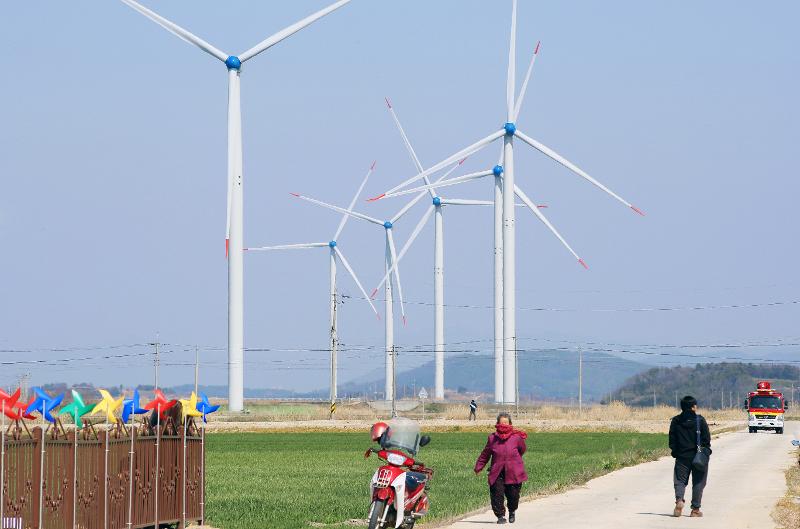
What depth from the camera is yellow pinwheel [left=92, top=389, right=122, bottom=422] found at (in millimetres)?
19656

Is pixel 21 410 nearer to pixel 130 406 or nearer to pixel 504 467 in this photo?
pixel 130 406

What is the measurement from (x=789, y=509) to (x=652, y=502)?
9.09 feet

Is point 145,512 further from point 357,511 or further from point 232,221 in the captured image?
point 232,221

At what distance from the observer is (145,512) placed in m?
20.6

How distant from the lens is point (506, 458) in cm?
2267

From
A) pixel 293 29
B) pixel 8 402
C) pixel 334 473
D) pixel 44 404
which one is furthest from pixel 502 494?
pixel 293 29

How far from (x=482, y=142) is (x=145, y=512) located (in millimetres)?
77663

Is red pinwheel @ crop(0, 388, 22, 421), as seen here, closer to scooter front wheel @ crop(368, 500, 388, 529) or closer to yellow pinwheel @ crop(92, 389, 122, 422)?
yellow pinwheel @ crop(92, 389, 122, 422)

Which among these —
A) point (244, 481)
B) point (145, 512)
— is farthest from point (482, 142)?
point (145, 512)

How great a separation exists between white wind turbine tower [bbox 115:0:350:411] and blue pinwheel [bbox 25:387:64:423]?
58.3 m

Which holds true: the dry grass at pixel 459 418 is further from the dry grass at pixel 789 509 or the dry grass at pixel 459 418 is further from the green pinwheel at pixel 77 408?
the green pinwheel at pixel 77 408

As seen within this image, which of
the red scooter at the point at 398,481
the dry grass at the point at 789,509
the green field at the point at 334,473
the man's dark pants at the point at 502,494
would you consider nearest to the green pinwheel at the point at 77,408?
the red scooter at the point at 398,481

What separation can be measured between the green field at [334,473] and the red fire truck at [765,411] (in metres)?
10.6

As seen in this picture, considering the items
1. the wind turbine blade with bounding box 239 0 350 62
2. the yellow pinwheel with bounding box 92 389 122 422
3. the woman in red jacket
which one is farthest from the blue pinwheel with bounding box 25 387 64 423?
the wind turbine blade with bounding box 239 0 350 62
